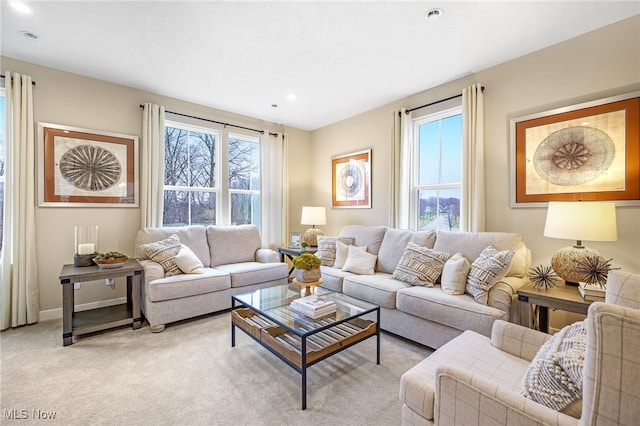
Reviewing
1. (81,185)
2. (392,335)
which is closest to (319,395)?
(392,335)

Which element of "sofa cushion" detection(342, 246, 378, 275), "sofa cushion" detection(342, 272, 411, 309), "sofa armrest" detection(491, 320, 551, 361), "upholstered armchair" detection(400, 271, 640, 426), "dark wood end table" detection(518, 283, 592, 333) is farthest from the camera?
"sofa cushion" detection(342, 246, 378, 275)

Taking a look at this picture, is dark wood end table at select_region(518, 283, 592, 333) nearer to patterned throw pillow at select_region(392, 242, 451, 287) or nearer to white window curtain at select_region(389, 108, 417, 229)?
patterned throw pillow at select_region(392, 242, 451, 287)

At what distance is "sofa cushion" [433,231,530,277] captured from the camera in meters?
2.50

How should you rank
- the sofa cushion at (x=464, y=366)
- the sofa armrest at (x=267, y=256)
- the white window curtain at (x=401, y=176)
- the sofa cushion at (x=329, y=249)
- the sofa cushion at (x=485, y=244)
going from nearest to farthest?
the sofa cushion at (x=464, y=366) → the sofa cushion at (x=485, y=244) → the sofa cushion at (x=329, y=249) → the white window curtain at (x=401, y=176) → the sofa armrest at (x=267, y=256)

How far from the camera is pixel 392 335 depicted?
8.84 feet

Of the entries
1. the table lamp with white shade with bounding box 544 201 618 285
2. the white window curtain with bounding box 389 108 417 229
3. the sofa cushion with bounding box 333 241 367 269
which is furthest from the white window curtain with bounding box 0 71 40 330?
the table lamp with white shade with bounding box 544 201 618 285

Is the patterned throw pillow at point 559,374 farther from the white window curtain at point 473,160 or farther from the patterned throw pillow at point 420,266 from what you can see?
the white window curtain at point 473,160

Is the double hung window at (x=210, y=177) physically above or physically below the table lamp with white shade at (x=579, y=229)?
above

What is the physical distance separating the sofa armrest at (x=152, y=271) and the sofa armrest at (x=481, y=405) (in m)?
2.74

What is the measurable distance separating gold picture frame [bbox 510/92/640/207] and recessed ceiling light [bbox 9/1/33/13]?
422 cm

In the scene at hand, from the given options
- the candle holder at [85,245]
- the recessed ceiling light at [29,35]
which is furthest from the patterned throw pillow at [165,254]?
the recessed ceiling light at [29,35]

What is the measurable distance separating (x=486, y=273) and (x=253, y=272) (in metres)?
2.46

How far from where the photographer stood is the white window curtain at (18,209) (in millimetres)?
2748

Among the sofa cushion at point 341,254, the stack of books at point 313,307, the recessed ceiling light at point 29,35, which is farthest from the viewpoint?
the sofa cushion at point 341,254
